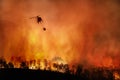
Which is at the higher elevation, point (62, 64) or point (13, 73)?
point (62, 64)

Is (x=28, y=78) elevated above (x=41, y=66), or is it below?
below

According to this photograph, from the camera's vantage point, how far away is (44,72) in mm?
84312

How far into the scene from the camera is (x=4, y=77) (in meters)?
76.2

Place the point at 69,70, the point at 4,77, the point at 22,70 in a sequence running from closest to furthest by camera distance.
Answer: the point at 4,77, the point at 22,70, the point at 69,70

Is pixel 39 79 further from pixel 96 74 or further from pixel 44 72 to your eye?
pixel 96 74

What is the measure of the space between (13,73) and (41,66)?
1322 inches

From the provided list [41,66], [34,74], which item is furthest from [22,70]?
[41,66]

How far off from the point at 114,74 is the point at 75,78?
38531 mm

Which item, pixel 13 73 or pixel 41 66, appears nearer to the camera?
pixel 13 73

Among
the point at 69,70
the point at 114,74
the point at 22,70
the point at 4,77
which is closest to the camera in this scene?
the point at 4,77

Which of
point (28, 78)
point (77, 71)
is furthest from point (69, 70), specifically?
point (28, 78)

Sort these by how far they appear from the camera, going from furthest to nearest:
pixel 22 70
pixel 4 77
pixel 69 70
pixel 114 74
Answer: pixel 114 74 → pixel 69 70 → pixel 22 70 → pixel 4 77

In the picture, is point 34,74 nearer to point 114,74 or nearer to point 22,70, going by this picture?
point 22,70

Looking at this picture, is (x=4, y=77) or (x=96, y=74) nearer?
(x=4, y=77)
